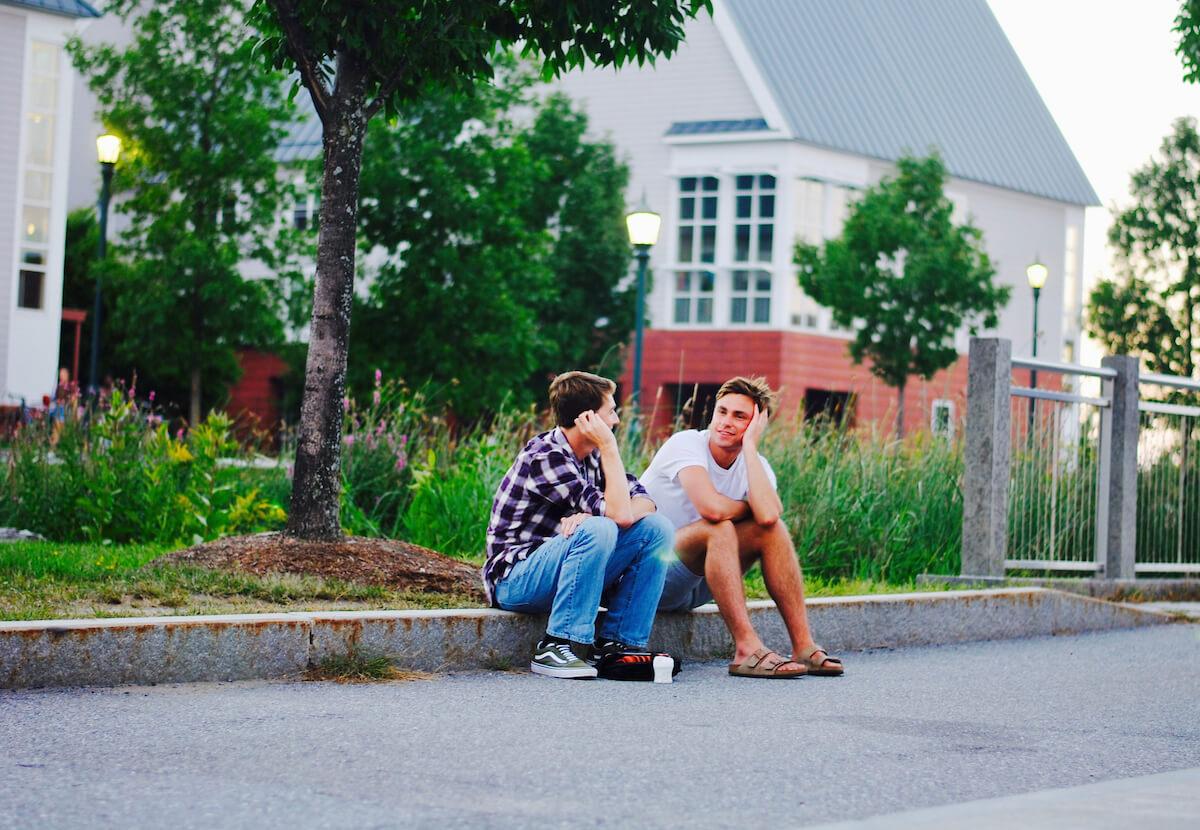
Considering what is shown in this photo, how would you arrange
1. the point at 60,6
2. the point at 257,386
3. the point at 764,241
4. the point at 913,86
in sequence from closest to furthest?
the point at 60,6 → the point at 764,241 → the point at 913,86 → the point at 257,386

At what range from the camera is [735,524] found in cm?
804

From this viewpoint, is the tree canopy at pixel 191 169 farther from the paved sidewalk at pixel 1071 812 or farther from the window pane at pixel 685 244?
the paved sidewalk at pixel 1071 812

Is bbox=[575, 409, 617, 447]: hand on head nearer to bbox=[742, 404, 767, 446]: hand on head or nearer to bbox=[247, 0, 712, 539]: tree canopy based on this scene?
bbox=[742, 404, 767, 446]: hand on head

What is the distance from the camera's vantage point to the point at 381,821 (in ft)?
14.1

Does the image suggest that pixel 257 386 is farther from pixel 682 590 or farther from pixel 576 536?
pixel 576 536

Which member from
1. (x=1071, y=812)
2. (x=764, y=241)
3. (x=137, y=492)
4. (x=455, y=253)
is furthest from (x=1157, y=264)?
(x=1071, y=812)

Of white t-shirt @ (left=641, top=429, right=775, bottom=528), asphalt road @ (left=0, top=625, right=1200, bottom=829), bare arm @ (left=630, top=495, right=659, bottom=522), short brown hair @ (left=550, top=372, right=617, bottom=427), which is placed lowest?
asphalt road @ (left=0, top=625, right=1200, bottom=829)

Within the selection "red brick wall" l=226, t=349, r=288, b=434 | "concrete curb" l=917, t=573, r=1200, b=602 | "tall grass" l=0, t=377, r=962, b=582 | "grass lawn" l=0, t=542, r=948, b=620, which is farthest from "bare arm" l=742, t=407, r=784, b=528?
"red brick wall" l=226, t=349, r=288, b=434

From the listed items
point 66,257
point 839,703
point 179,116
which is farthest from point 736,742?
point 66,257

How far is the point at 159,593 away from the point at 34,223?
25.1 metres

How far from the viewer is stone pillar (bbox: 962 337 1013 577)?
37.7ft

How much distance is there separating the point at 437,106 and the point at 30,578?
2245 centimetres

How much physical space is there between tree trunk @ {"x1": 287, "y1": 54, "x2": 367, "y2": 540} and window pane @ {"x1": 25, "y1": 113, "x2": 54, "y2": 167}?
77.5 ft

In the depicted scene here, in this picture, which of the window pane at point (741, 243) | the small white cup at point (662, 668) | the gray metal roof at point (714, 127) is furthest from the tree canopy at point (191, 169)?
the small white cup at point (662, 668)
